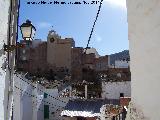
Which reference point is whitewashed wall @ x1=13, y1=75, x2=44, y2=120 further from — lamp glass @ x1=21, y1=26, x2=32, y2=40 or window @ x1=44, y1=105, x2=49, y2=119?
lamp glass @ x1=21, y1=26, x2=32, y2=40

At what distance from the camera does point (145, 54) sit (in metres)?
3.86

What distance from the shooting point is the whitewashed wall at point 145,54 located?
143 inches

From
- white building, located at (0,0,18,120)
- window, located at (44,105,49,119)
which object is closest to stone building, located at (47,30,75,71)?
window, located at (44,105,49,119)

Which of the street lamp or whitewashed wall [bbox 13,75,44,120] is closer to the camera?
the street lamp

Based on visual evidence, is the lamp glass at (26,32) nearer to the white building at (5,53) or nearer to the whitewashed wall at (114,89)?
the white building at (5,53)

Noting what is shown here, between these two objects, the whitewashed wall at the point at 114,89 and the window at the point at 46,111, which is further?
the window at the point at 46,111

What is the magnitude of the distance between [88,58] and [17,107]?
3372cm

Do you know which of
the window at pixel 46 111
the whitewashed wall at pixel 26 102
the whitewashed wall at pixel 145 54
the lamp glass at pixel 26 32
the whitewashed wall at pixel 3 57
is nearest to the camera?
the whitewashed wall at pixel 145 54

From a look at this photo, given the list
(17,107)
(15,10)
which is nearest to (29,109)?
(17,107)

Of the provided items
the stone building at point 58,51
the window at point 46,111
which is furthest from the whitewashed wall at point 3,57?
the stone building at point 58,51

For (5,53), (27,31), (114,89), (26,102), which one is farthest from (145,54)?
(114,89)

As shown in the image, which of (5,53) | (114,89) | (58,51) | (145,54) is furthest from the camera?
(58,51)

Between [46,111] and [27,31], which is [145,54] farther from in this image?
[46,111]

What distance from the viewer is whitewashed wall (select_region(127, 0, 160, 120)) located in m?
3.63
